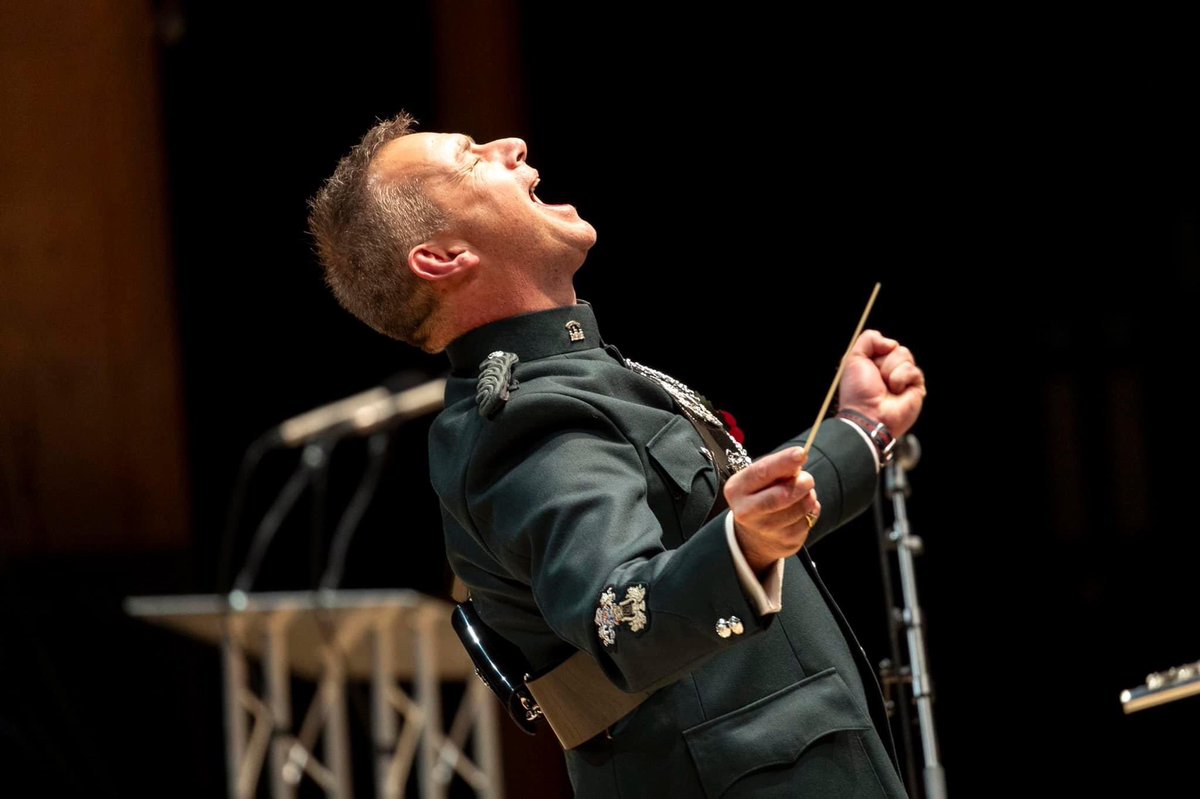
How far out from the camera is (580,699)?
4.36 feet

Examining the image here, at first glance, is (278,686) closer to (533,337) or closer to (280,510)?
(280,510)

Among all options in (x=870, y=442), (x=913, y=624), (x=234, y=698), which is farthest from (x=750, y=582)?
(x=234, y=698)

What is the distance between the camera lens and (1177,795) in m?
3.49

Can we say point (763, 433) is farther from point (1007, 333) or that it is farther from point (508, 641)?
point (508, 641)

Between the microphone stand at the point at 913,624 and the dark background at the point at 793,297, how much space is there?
1.59 m

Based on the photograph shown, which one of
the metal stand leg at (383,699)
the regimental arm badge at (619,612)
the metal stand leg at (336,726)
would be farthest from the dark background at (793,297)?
the regimental arm badge at (619,612)

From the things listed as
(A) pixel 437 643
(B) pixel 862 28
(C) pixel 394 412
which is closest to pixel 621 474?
(C) pixel 394 412

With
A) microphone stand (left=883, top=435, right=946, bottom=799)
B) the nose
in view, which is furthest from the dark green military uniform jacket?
microphone stand (left=883, top=435, right=946, bottom=799)

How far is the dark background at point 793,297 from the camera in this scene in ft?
11.5

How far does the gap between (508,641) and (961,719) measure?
2.44 meters

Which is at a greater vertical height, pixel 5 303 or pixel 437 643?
pixel 5 303

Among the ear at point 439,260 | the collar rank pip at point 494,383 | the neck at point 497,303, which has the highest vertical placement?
the ear at point 439,260

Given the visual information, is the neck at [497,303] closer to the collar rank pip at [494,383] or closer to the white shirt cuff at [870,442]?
the collar rank pip at [494,383]

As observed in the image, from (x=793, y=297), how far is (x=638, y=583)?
8.94 ft
